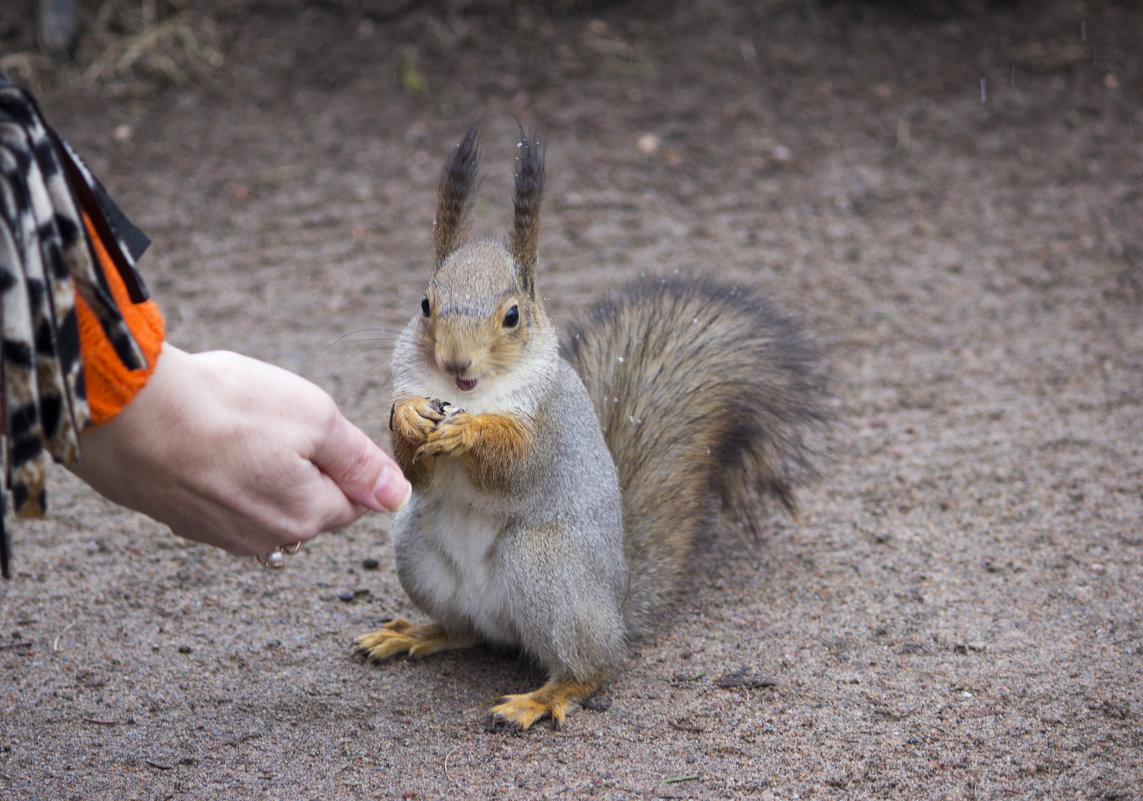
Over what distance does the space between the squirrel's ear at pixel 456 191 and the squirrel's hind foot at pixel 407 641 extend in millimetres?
692

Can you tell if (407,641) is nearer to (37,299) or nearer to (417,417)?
(417,417)

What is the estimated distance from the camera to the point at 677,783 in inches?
63.7

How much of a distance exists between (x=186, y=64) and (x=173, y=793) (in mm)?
3896

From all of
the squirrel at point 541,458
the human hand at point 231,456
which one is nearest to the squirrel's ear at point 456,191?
the squirrel at point 541,458

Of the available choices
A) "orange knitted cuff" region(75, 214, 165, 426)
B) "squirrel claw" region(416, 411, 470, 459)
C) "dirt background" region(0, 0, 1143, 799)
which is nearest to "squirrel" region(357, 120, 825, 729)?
"squirrel claw" region(416, 411, 470, 459)

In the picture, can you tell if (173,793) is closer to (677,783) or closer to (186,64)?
(677,783)

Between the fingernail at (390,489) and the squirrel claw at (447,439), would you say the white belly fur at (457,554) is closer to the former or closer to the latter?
the squirrel claw at (447,439)

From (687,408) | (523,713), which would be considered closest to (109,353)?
(523,713)

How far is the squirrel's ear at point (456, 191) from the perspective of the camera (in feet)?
5.54

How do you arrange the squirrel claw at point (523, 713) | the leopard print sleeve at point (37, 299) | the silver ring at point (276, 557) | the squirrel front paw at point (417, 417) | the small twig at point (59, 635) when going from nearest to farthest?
the leopard print sleeve at point (37, 299)
the silver ring at point (276, 557)
the squirrel front paw at point (417, 417)
the squirrel claw at point (523, 713)
the small twig at point (59, 635)

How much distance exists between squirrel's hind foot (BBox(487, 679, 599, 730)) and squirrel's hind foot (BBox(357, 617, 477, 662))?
224 millimetres

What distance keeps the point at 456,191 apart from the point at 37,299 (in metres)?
0.78

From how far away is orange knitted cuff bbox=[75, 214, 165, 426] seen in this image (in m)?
1.18

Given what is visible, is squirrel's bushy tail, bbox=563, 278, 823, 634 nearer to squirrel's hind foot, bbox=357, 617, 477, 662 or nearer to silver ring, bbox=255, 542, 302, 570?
squirrel's hind foot, bbox=357, 617, 477, 662
